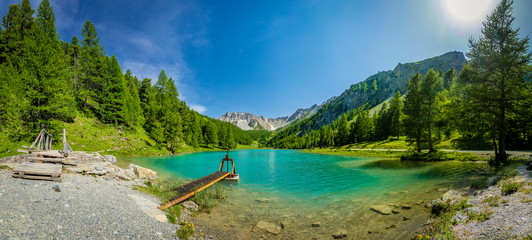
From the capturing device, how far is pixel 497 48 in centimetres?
1795

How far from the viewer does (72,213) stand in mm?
6570

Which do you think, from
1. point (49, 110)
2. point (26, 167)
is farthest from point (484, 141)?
point (49, 110)

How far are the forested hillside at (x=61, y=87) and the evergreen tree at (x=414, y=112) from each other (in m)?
53.8

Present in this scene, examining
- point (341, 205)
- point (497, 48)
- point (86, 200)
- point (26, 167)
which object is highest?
point (497, 48)

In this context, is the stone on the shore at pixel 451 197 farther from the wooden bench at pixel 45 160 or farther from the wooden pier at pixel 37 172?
the wooden bench at pixel 45 160

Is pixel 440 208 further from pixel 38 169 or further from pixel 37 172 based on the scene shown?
pixel 38 169

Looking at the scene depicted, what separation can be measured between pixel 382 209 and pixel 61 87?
1548 inches

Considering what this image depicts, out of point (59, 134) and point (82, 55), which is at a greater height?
point (82, 55)

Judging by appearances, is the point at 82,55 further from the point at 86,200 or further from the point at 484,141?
the point at 484,141

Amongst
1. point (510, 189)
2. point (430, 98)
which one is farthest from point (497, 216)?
point (430, 98)

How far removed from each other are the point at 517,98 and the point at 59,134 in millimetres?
53978

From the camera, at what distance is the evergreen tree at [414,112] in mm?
31539

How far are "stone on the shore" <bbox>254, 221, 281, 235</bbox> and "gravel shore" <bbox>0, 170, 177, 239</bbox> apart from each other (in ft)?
13.6

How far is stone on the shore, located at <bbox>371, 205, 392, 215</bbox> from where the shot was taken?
10203 mm
